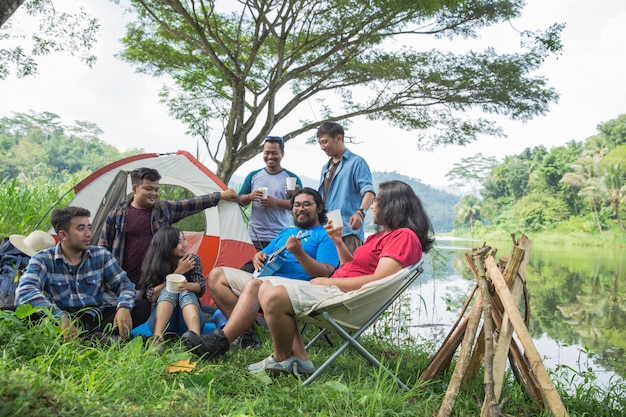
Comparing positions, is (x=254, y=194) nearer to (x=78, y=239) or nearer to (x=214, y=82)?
(x=78, y=239)

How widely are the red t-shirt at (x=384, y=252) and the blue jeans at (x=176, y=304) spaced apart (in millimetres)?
823

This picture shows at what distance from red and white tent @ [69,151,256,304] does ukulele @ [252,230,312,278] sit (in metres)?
1.18

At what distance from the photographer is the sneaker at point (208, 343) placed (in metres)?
2.37

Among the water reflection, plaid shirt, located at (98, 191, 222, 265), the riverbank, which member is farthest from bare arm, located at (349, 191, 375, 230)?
the riverbank

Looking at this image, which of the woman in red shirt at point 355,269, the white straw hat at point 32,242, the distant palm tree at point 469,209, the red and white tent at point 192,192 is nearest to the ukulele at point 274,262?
the woman in red shirt at point 355,269

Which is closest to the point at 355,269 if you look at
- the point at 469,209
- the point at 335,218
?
the point at 335,218

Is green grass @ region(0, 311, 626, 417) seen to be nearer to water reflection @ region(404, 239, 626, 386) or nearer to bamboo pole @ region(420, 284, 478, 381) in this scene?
bamboo pole @ region(420, 284, 478, 381)

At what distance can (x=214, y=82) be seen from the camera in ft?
31.7

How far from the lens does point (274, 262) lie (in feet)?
9.30

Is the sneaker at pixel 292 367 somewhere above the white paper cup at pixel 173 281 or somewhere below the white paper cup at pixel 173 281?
below

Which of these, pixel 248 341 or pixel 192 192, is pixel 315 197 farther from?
pixel 192 192

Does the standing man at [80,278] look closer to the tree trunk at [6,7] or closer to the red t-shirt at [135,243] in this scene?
the red t-shirt at [135,243]

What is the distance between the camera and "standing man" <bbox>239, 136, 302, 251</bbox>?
3.50 m

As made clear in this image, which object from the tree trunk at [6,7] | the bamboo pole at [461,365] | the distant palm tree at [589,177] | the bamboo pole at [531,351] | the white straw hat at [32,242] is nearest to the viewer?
the bamboo pole at [531,351]
